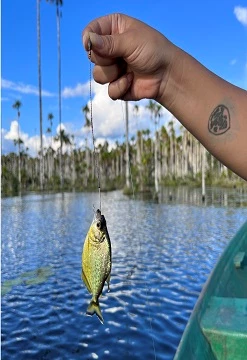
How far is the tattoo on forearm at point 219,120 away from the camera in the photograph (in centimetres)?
205

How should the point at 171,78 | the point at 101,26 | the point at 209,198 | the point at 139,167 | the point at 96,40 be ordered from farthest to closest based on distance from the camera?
the point at 139,167 < the point at 209,198 < the point at 171,78 < the point at 101,26 < the point at 96,40

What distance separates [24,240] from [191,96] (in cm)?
1709

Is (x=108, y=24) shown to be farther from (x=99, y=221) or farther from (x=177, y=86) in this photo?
(x=99, y=221)

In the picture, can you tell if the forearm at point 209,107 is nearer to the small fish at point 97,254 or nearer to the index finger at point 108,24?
the index finger at point 108,24

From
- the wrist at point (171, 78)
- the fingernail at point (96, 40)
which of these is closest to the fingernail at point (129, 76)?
the wrist at point (171, 78)

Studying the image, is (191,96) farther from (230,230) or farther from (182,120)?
(230,230)

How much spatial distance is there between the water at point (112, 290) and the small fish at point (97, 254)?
5503mm

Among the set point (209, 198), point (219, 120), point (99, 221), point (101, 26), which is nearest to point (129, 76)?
point (101, 26)

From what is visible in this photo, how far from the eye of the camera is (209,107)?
6.76 ft

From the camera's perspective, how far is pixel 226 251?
6.18 metres

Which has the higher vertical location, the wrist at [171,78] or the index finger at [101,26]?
the index finger at [101,26]

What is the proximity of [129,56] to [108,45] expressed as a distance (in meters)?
0.13

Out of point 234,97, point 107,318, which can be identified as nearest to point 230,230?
point 107,318

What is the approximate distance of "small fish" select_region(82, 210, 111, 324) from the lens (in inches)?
81.5
